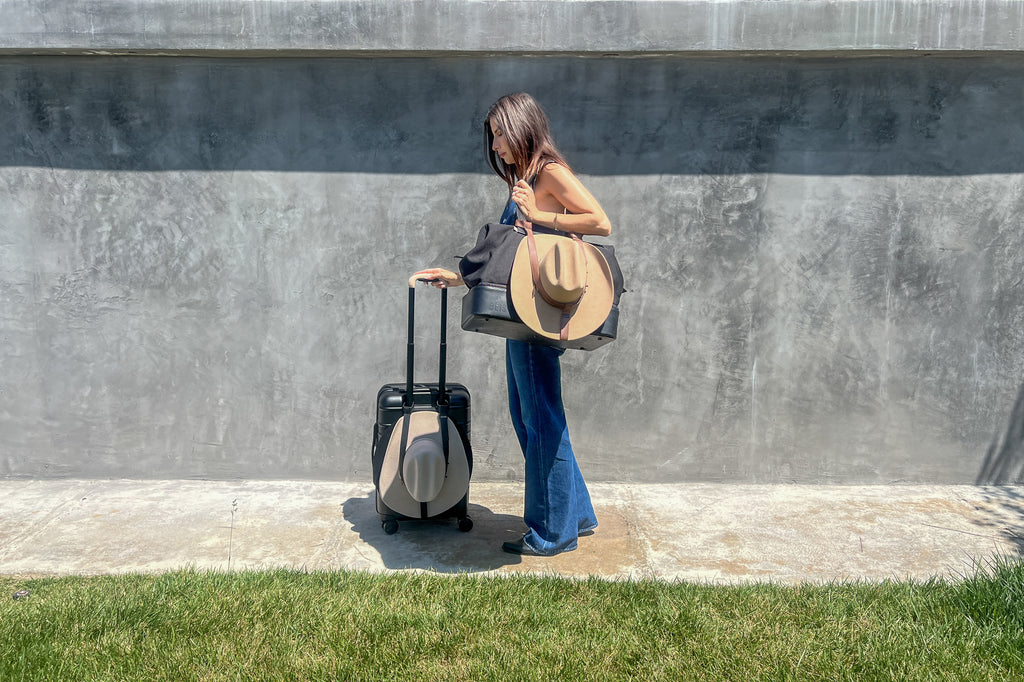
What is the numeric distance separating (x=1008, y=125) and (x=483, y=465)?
3.50m

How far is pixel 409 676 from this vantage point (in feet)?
8.30

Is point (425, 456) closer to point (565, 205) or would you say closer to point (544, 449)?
point (544, 449)

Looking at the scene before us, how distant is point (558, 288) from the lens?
3068 millimetres

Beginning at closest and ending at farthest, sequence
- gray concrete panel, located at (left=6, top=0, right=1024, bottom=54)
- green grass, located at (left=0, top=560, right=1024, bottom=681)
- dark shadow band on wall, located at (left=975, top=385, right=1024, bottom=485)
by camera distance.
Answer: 1. green grass, located at (left=0, top=560, right=1024, bottom=681)
2. gray concrete panel, located at (left=6, top=0, right=1024, bottom=54)
3. dark shadow band on wall, located at (left=975, top=385, right=1024, bottom=485)

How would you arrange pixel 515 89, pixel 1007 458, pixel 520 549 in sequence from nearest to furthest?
1. pixel 520 549
2. pixel 515 89
3. pixel 1007 458

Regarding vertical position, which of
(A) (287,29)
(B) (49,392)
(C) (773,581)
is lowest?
(C) (773,581)

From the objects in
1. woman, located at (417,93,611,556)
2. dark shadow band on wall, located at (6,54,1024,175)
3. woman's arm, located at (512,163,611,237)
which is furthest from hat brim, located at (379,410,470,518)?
dark shadow band on wall, located at (6,54,1024,175)

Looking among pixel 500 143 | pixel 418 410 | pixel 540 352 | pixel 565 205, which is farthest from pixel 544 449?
pixel 500 143

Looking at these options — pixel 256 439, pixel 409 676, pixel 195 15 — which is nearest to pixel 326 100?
pixel 195 15

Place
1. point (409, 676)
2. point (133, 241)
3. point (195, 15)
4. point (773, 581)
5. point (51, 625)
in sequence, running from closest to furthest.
A: point (409, 676) < point (51, 625) < point (773, 581) < point (195, 15) < point (133, 241)

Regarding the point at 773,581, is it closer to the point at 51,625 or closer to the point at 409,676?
the point at 409,676

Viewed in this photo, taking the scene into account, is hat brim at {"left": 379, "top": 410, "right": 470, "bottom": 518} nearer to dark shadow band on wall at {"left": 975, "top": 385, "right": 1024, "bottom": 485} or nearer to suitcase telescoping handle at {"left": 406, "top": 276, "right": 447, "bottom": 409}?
suitcase telescoping handle at {"left": 406, "top": 276, "right": 447, "bottom": 409}

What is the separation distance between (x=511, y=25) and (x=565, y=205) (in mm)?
1677

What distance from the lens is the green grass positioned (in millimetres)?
2555
